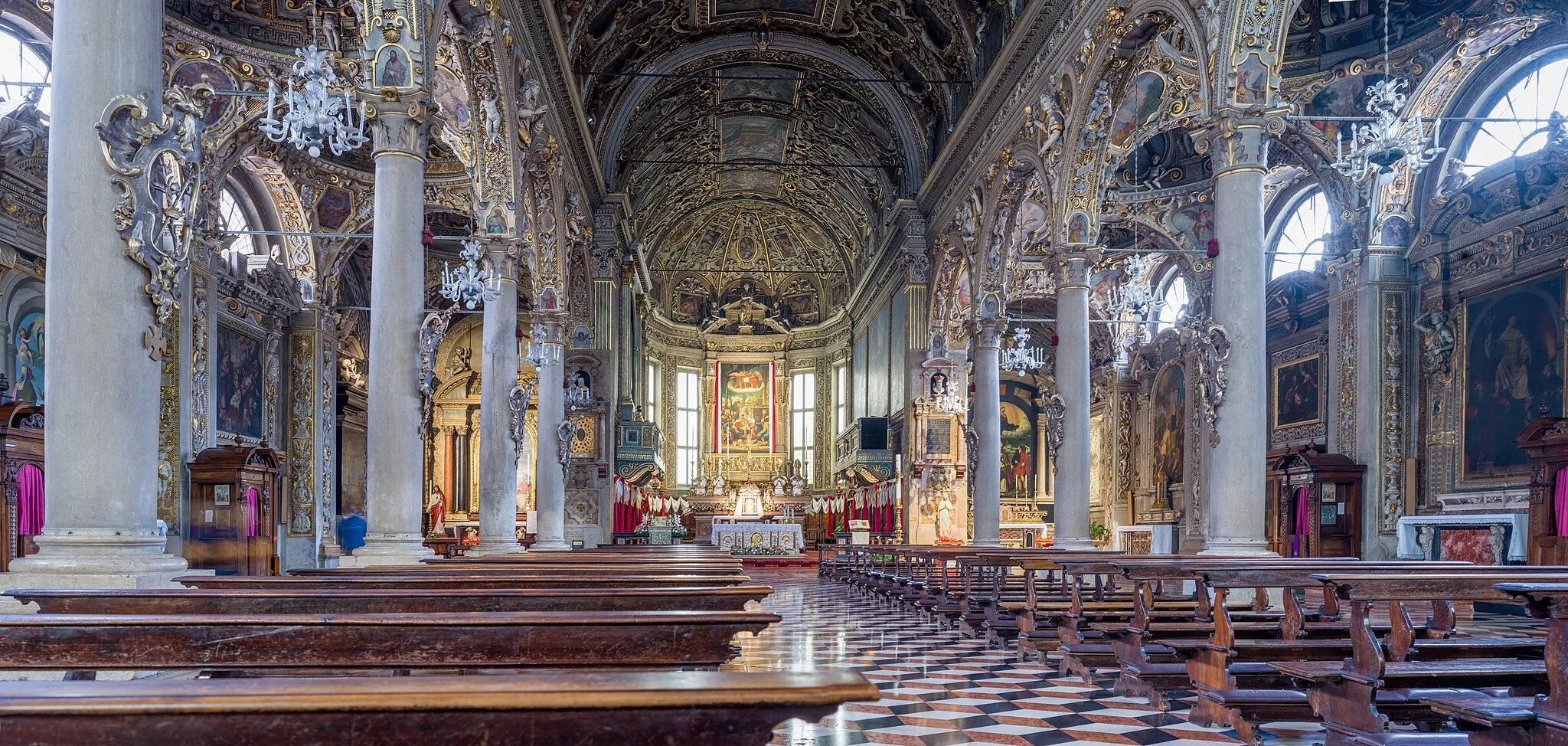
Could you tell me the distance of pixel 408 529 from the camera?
10070mm

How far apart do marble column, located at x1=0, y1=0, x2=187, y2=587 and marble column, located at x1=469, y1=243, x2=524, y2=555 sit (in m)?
9.00

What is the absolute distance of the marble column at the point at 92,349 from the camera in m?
5.50

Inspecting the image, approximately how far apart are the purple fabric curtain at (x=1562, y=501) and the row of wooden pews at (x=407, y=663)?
1103cm

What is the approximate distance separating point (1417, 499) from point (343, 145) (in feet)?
50.9

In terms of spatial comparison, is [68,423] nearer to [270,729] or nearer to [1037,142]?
[270,729]

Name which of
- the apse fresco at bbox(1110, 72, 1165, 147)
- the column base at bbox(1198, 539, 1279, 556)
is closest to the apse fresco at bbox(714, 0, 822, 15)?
the apse fresco at bbox(1110, 72, 1165, 147)

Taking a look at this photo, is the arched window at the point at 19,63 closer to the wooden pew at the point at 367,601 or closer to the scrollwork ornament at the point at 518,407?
the scrollwork ornament at the point at 518,407

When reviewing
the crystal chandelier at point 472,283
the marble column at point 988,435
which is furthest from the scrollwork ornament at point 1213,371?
the marble column at point 988,435

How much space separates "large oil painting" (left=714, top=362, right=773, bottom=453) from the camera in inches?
1695

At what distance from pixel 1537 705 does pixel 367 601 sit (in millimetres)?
4487

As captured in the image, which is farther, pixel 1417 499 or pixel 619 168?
pixel 619 168

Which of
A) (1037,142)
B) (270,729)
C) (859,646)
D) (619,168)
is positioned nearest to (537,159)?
(1037,142)

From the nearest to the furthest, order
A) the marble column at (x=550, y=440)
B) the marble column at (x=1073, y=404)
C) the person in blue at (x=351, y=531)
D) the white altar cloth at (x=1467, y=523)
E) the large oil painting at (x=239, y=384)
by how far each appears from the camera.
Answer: the white altar cloth at (x=1467, y=523)
the marble column at (x=1073, y=404)
the person in blue at (x=351, y=531)
the marble column at (x=550, y=440)
the large oil painting at (x=239, y=384)

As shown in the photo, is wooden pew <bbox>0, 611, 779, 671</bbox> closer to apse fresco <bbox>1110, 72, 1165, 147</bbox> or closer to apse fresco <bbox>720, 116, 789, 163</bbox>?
apse fresco <bbox>1110, 72, 1165, 147</bbox>
